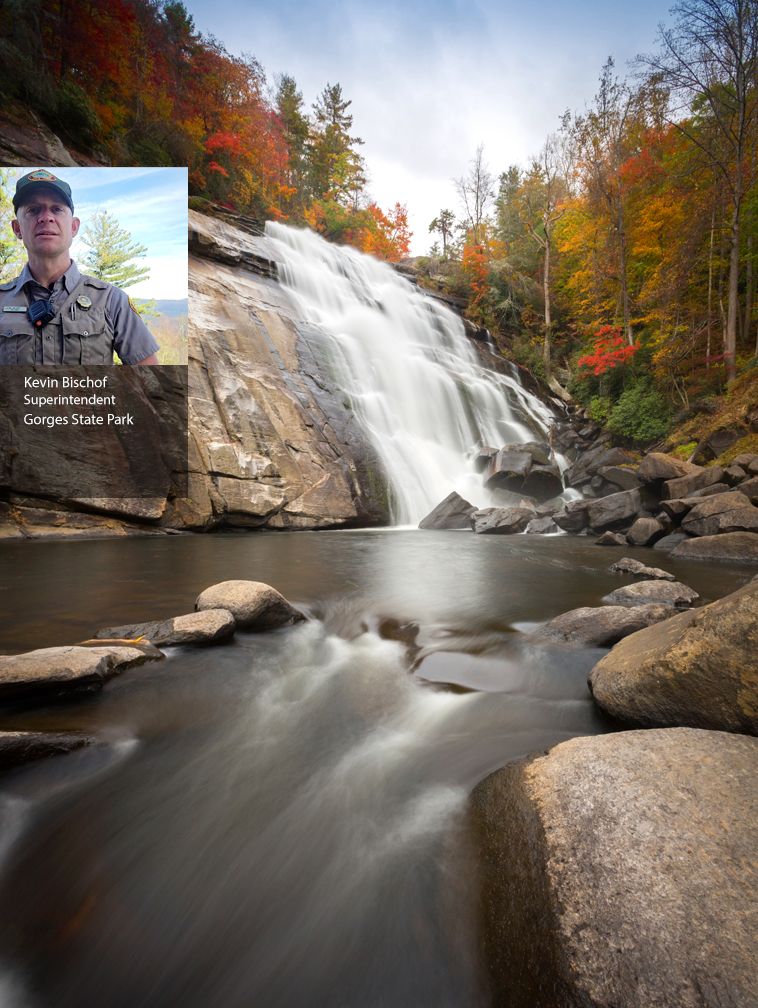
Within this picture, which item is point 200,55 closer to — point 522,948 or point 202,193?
point 202,193

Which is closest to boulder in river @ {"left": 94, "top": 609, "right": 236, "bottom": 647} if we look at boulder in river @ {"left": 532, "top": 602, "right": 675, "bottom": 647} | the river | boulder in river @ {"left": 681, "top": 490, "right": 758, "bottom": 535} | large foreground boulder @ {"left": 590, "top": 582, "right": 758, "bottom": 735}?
the river

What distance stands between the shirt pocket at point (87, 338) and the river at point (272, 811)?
24.3 feet

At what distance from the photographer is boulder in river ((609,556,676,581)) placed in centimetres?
667

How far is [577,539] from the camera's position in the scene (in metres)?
11.1

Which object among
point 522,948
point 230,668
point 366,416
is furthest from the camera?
point 366,416

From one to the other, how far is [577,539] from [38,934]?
1122cm

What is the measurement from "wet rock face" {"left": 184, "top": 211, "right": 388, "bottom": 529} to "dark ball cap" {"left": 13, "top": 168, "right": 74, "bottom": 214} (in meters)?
3.93

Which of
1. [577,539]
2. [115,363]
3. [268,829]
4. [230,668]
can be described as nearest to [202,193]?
[115,363]

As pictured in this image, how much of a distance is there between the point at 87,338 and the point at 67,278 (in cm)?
143

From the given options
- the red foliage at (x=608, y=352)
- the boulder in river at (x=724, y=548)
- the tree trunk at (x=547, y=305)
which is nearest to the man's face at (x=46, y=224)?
the boulder in river at (x=724, y=548)

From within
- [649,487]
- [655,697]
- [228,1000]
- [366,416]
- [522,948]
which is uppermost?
[366,416]

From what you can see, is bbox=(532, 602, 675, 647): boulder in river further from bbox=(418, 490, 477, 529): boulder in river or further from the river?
bbox=(418, 490, 477, 529): boulder in river

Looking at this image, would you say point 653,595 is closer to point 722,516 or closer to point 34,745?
point 722,516

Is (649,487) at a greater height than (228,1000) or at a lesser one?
greater
